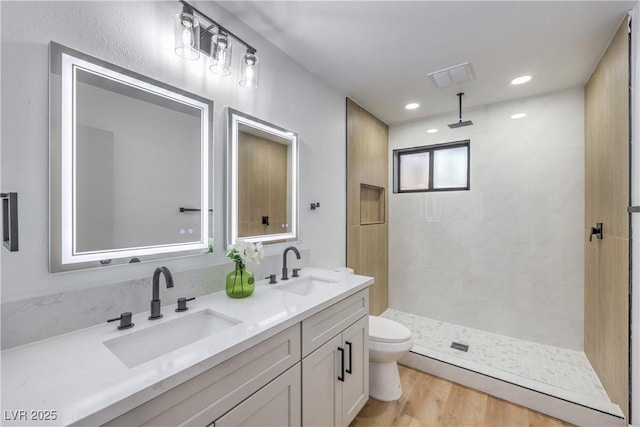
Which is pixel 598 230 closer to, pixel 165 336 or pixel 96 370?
pixel 165 336

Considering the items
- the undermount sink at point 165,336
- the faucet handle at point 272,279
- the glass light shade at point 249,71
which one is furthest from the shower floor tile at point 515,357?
the glass light shade at point 249,71

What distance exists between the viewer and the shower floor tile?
6.53 ft

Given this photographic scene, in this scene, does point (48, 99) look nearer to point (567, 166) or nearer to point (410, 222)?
point (410, 222)

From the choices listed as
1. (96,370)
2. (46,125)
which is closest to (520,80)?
(46,125)

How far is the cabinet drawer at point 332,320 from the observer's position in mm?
1259

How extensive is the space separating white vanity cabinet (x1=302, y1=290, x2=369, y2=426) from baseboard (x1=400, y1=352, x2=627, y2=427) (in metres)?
0.82

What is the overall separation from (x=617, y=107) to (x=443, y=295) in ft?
7.09

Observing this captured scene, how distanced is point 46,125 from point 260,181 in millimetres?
1009

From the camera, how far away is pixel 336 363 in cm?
146

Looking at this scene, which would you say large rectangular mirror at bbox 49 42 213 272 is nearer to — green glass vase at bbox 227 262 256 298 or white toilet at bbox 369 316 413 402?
green glass vase at bbox 227 262 256 298

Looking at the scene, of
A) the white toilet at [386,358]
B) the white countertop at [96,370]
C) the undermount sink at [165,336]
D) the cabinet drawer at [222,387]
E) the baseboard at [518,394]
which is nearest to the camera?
the white countertop at [96,370]

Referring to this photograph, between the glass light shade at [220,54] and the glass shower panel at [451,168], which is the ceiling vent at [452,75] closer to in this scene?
the glass shower panel at [451,168]

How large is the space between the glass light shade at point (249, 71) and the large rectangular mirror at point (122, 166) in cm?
27

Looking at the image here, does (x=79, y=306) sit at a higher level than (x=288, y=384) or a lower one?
higher
